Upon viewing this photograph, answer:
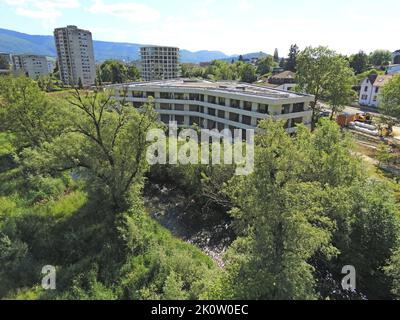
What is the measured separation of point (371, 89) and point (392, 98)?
26.6 metres

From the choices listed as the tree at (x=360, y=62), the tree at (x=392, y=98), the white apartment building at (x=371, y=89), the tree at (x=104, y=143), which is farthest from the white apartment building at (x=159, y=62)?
the tree at (x=104, y=143)

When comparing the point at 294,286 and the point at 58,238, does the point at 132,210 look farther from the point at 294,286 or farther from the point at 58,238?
the point at 294,286

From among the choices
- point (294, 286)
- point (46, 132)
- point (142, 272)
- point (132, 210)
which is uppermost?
point (46, 132)

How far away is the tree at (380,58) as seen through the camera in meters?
96.2

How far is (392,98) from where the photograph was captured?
130ft

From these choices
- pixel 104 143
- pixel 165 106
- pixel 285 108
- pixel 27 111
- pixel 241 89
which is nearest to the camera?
pixel 104 143

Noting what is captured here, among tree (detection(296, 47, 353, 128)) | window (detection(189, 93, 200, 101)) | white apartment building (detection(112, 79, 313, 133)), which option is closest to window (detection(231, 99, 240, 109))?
white apartment building (detection(112, 79, 313, 133))

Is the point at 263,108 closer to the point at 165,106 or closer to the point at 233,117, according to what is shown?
the point at 233,117

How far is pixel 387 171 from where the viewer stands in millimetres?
29953

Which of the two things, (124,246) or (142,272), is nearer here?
(142,272)

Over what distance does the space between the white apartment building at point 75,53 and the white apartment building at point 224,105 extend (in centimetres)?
6785

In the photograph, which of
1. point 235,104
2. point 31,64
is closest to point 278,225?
point 235,104

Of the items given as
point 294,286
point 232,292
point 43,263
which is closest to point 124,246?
point 43,263

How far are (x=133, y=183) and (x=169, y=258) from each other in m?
6.61
